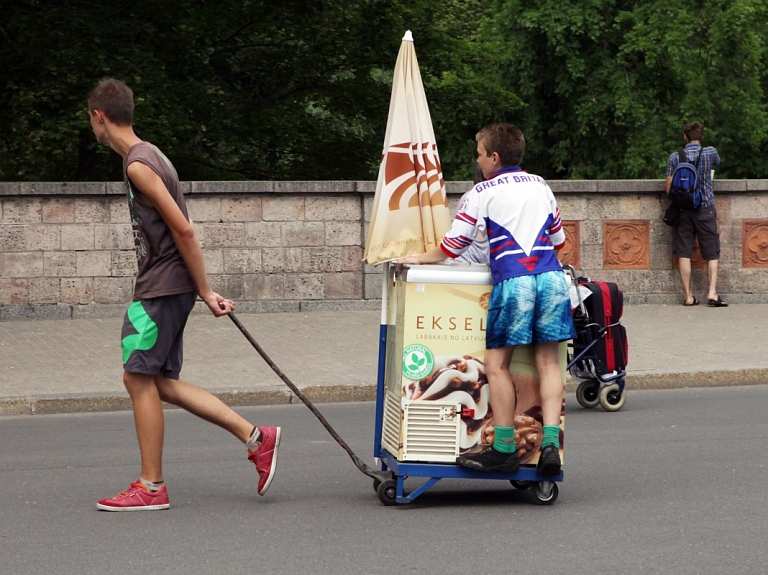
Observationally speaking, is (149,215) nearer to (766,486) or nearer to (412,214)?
(412,214)

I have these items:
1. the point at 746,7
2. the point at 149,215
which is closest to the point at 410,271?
the point at 149,215

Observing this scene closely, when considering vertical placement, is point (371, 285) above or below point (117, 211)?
below

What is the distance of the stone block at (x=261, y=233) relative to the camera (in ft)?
45.3

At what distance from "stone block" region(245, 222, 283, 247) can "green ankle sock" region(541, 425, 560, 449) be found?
28.0 feet

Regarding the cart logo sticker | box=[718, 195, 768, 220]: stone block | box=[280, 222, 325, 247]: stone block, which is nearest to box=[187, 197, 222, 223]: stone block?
box=[280, 222, 325, 247]: stone block

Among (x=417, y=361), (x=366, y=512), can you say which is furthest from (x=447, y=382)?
(x=366, y=512)

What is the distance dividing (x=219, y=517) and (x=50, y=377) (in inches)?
183

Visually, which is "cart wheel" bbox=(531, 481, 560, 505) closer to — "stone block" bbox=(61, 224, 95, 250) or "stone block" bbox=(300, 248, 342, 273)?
"stone block" bbox=(300, 248, 342, 273)

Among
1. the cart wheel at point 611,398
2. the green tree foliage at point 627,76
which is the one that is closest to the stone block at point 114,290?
the cart wheel at point 611,398

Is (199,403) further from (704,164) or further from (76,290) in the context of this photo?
(704,164)

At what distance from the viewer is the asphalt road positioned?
480 centimetres

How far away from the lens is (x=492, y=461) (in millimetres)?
5605

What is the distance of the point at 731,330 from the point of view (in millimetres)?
12477

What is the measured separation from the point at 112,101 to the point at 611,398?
460 centimetres
